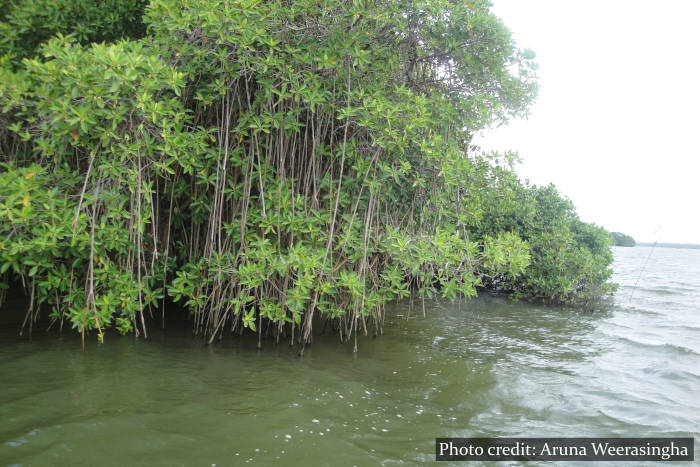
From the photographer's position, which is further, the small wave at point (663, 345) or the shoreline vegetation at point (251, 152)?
the small wave at point (663, 345)

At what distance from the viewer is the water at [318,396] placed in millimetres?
2488

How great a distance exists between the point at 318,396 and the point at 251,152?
2317mm

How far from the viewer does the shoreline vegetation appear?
3530 mm

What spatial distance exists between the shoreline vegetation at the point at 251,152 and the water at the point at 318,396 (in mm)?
429

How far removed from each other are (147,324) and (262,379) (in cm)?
228

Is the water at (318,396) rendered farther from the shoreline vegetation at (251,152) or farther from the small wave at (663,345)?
the shoreline vegetation at (251,152)

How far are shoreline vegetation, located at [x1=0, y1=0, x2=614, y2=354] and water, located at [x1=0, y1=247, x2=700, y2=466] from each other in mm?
429

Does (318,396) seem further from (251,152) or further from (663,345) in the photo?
(663,345)

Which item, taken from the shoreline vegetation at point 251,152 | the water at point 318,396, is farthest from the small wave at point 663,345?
the shoreline vegetation at point 251,152

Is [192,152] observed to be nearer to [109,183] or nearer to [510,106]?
[109,183]

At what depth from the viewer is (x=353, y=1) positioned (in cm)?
368

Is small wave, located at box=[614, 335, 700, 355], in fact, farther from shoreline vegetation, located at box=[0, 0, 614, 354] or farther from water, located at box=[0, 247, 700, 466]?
shoreline vegetation, located at box=[0, 0, 614, 354]

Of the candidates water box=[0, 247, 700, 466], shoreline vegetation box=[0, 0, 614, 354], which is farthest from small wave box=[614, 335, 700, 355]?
shoreline vegetation box=[0, 0, 614, 354]

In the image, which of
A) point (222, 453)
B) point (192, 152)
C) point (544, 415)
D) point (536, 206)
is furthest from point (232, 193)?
point (536, 206)
